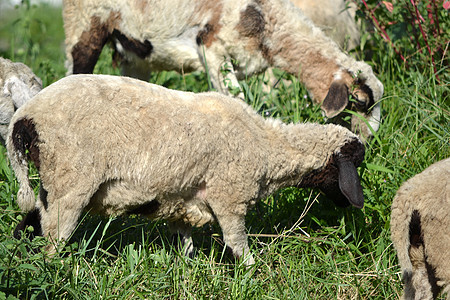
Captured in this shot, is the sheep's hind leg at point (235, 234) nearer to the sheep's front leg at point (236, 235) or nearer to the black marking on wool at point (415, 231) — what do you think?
the sheep's front leg at point (236, 235)

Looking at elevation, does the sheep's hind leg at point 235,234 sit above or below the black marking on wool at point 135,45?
below

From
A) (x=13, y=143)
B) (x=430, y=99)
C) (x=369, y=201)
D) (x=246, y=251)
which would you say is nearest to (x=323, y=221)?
(x=369, y=201)

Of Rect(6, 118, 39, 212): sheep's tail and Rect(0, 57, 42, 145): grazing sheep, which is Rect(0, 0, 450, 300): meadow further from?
Rect(0, 57, 42, 145): grazing sheep

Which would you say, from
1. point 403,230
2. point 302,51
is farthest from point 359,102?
point 403,230

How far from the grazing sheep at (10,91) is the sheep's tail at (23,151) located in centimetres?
91

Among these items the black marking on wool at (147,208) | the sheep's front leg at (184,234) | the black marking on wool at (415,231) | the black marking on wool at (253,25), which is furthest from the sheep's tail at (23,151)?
the black marking on wool at (253,25)

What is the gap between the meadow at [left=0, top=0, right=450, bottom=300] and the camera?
3.77 meters

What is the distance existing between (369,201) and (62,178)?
235cm

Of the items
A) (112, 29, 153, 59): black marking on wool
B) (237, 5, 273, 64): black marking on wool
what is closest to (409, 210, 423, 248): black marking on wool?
(237, 5, 273, 64): black marking on wool

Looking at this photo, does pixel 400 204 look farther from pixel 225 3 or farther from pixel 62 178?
pixel 225 3

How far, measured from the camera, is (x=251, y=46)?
6.12 metres

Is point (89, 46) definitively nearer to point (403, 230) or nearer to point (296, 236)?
point (296, 236)

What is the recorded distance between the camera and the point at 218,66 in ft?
19.9

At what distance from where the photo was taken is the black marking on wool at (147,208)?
4.09 meters
